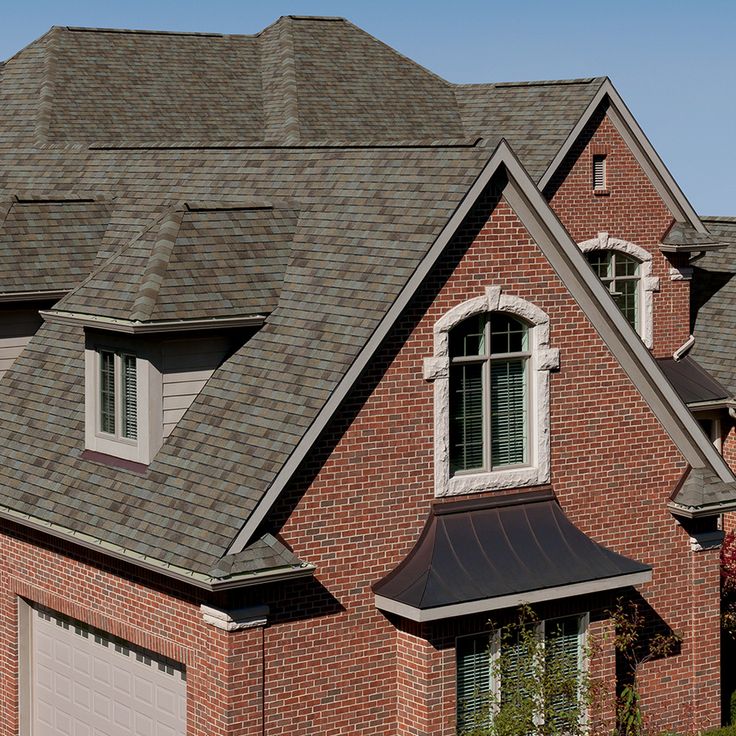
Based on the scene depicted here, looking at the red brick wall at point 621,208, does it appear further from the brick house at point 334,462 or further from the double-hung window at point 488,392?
the double-hung window at point 488,392

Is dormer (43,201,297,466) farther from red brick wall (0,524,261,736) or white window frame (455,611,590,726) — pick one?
white window frame (455,611,590,726)

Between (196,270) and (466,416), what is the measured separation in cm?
401

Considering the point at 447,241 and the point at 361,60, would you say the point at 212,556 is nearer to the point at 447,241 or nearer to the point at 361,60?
the point at 447,241

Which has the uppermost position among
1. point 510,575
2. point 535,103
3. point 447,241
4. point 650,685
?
point 535,103

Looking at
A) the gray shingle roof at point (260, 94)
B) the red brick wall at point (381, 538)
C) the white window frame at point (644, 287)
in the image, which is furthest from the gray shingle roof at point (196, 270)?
the white window frame at point (644, 287)

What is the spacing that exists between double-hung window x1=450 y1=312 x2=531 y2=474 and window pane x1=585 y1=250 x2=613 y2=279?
35.0 feet

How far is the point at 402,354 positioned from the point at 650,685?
21.2 feet

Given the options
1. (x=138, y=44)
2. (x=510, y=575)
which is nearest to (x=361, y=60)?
(x=138, y=44)

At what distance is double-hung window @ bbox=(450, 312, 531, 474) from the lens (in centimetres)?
2042

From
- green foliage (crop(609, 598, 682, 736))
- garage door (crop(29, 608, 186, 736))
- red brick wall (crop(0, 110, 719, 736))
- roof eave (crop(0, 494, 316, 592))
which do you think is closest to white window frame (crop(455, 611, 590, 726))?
red brick wall (crop(0, 110, 719, 736))

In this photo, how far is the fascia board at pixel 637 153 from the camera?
30938mm

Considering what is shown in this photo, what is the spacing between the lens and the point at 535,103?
3322 centimetres

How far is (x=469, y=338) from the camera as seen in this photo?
805 inches

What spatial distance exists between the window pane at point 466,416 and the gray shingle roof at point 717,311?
11.7m
